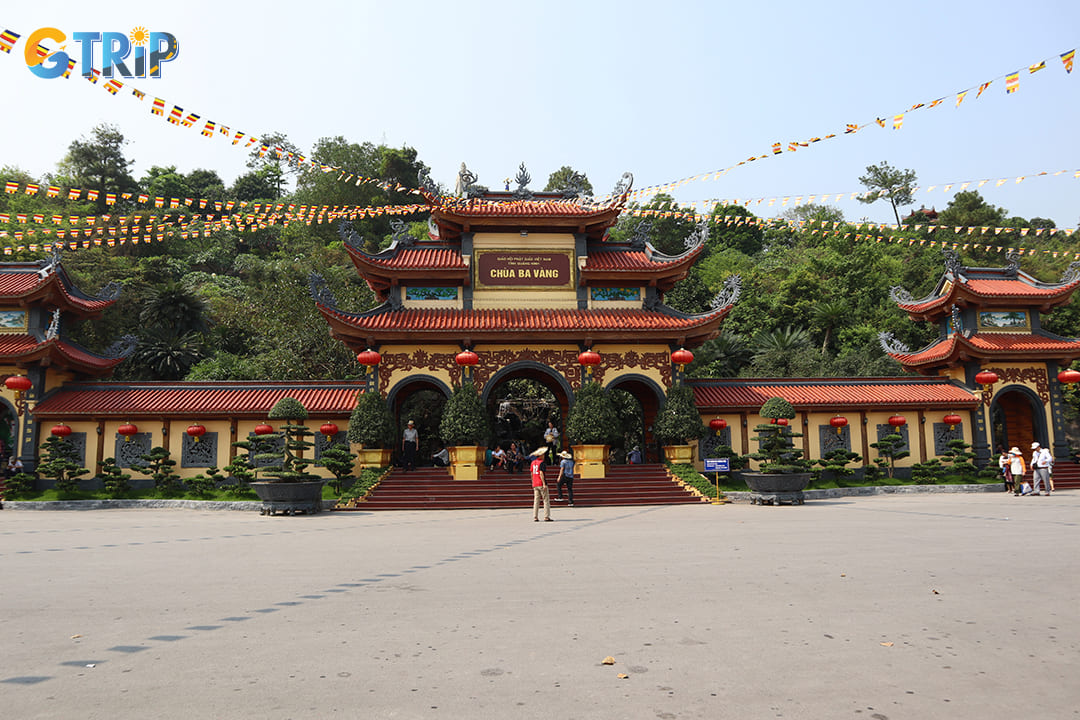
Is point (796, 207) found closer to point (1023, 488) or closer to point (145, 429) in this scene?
point (1023, 488)

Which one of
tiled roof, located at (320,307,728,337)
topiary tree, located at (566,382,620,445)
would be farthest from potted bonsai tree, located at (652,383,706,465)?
tiled roof, located at (320,307,728,337)

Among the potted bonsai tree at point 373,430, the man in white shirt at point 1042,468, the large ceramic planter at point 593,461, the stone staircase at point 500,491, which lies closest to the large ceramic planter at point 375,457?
the potted bonsai tree at point 373,430

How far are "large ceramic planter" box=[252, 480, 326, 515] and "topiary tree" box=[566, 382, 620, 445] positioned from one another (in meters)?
6.98

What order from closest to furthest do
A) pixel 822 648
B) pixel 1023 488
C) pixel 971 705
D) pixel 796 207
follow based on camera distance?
pixel 971 705 → pixel 822 648 → pixel 1023 488 → pixel 796 207

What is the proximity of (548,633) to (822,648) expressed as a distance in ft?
5.85

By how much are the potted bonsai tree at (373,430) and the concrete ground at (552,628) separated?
8.36 m

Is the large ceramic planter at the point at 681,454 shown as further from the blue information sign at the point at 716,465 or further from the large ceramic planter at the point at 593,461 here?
the blue information sign at the point at 716,465

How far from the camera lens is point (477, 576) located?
682cm

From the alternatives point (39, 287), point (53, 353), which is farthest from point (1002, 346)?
point (39, 287)

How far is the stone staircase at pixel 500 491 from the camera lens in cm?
1639

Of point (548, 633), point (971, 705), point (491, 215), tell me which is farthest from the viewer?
point (491, 215)

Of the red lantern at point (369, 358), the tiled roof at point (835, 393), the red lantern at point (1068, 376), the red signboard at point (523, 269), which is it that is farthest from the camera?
the red signboard at point (523, 269)

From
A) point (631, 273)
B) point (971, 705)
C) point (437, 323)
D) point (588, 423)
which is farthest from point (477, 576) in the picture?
point (631, 273)

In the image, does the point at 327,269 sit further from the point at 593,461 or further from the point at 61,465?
the point at 593,461
